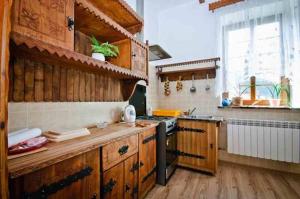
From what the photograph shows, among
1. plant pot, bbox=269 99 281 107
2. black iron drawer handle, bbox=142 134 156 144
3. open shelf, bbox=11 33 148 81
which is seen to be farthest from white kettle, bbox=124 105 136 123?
plant pot, bbox=269 99 281 107

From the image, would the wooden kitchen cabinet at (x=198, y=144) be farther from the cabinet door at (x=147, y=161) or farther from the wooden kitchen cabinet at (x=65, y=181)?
the wooden kitchen cabinet at (x=65, y=181)

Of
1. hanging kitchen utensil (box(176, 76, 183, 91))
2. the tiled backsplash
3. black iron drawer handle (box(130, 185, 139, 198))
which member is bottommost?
black iron drawer handle (box(130, 185, 139, 198))

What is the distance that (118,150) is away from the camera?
1.27 metres

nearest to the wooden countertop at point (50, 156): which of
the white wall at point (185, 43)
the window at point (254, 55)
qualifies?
the white wall at point (185, 43)

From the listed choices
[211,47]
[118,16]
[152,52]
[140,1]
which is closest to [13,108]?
[118,16]

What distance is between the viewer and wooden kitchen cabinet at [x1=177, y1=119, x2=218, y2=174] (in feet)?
7.30

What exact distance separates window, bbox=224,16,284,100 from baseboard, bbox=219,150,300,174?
103 cm

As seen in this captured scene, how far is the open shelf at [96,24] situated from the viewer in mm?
1182

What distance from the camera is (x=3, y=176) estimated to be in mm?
556

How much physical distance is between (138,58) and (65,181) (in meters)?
1.42

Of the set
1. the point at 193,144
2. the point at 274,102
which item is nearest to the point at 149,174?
the point at 193,144

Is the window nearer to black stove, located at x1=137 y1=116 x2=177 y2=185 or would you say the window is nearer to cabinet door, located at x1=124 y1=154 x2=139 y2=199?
black stove, located at x1=137 y1=116 x2=177 y2=185

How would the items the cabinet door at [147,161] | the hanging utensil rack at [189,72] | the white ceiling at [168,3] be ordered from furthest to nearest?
the white ceiling at [168,3]
the hanging utensil rack at [189,72]
the cabinet door at [147,161]

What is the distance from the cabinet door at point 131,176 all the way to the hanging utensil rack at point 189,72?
2.03 metres
